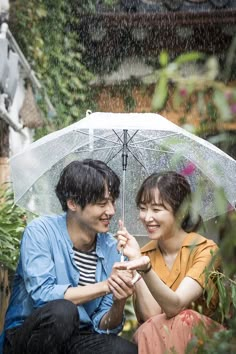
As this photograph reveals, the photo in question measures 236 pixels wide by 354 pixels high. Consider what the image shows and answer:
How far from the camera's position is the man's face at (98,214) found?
4.38 meters

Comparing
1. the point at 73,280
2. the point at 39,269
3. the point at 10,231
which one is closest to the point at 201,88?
the point at 39,269

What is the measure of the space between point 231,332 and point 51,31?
9388 millimetres

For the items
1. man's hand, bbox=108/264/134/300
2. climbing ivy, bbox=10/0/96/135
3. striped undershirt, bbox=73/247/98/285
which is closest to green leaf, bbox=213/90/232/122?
man's hand, bbox=108/264/134/300

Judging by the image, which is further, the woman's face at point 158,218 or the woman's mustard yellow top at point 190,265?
the woman's face at point 158,218

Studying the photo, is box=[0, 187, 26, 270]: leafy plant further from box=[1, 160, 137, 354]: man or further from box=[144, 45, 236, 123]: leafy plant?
box=[144, 45, 236, 123]: leafy plant

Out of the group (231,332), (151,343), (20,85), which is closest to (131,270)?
(151,343)

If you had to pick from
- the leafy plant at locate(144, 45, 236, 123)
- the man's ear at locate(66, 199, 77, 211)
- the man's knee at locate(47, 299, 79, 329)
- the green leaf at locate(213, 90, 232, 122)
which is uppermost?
the leafy plant at locate(144, 45, 236, 123)

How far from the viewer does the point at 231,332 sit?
2.62m

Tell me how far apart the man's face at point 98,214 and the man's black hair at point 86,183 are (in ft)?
0.06

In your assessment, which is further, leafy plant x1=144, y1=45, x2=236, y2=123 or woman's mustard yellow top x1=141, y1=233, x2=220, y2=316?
woman's mustard yellow top x1=141, y1=233, x2=220, y2=316

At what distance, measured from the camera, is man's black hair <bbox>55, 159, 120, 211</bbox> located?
440cm

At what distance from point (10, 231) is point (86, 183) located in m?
1.56

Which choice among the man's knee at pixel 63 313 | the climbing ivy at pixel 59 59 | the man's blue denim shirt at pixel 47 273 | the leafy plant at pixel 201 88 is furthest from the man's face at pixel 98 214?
the climbing ivy at pixel 59 59

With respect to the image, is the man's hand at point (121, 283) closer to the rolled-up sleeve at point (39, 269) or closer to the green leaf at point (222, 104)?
the rolled-up sleeve at point (39, 269)
